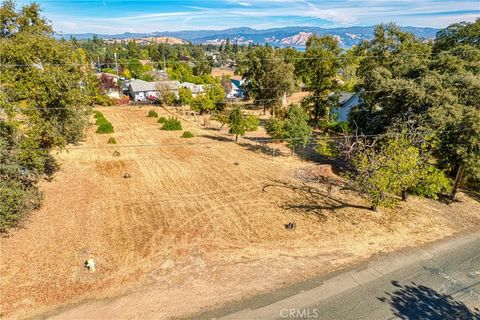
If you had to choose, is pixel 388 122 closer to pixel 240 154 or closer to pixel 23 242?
pixel 240 154

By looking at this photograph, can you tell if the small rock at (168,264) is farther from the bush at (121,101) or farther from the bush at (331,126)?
the bush at (121,101)

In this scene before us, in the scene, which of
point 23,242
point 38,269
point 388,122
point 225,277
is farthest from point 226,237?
point 388,122

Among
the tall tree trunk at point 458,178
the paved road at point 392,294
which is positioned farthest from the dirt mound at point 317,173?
the paved road at point 392,294

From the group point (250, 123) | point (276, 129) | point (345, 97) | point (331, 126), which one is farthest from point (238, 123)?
point (345, 97)

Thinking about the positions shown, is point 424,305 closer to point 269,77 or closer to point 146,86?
point 269,77

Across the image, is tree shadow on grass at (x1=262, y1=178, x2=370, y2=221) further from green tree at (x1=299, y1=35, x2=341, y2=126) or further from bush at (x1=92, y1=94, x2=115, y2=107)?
bush at (x1=92, y1=94, x2=115, y2=107)

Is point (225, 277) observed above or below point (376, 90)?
below
